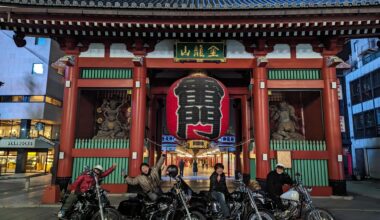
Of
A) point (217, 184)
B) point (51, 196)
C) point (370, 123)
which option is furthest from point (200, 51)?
point (370, 123)

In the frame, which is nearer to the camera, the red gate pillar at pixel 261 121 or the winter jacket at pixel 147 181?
the winter jacket at pixel 147 181

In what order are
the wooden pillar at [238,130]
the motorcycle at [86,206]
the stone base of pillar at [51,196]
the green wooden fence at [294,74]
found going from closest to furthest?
the motorcycle at [86,206], the stone base of pillar at [51,196], the green wooden fence at [294,74], the wooden pillar at [238,130]

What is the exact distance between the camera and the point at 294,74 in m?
11.5

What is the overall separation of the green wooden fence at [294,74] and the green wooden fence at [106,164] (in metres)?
7.28

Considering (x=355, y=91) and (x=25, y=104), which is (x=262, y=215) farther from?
(x=25, y=104)

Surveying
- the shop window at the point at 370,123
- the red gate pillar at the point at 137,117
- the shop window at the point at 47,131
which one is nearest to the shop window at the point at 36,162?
the shop window at the point at 47,131

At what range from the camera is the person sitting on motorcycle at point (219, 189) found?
6.29 metres

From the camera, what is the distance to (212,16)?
33.2 ft

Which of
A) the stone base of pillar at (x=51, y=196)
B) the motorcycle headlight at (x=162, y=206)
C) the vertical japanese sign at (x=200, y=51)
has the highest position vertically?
the vertical japanese sign at (x=200, y=51)

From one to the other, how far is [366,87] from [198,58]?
21.6 meters

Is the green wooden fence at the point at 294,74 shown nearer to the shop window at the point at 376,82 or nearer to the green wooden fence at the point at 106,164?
the green wooden fence at the point at 106,164

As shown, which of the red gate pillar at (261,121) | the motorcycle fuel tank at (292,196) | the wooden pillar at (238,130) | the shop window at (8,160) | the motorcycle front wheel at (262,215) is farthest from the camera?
the shop window at (8,160)

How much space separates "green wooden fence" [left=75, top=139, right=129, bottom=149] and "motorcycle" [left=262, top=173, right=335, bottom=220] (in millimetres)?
6512

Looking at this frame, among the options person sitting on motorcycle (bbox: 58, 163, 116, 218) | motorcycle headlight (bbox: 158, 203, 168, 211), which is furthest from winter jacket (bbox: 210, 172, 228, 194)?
person sitting on motorcycle (bbox: 58, 163, 116, 218)
